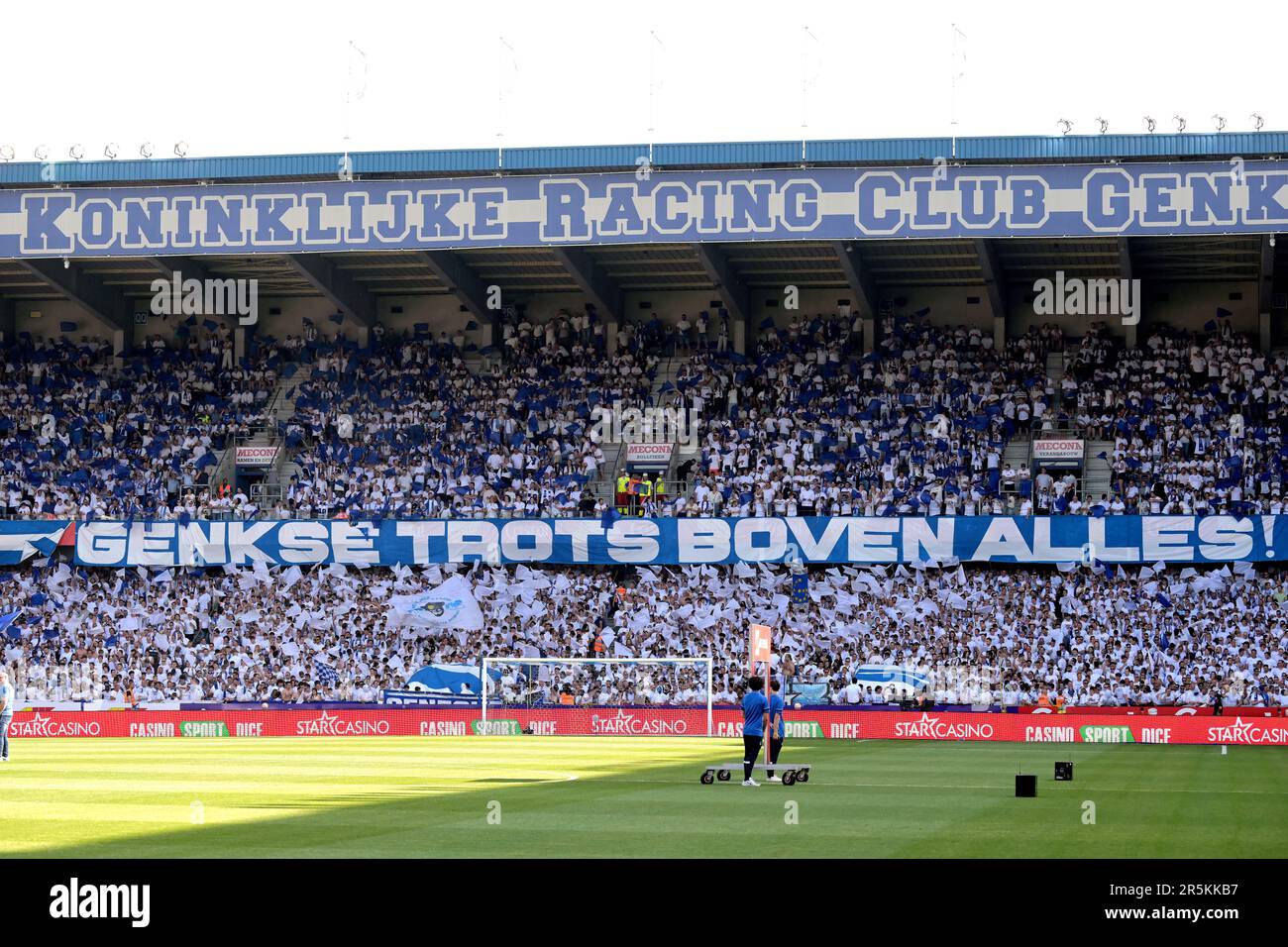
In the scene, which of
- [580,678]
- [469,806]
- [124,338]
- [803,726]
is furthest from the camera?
[124,338]

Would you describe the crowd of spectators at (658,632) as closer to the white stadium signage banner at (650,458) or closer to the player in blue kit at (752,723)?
the white stadium signage banner at (650,458)

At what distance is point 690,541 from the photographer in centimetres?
5397

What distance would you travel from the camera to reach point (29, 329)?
6631cm

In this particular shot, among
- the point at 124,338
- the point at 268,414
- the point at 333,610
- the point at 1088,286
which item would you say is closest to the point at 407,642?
the point at 333,610

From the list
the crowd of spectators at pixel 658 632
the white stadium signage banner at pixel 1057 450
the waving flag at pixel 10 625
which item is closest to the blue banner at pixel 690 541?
the crowd of spectators at pixel 658 632

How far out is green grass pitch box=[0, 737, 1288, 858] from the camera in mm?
18109

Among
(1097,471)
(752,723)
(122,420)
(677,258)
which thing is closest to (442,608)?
(677,258)

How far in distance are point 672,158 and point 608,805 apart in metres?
32.6

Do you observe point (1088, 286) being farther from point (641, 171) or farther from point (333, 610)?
point (333, 610)

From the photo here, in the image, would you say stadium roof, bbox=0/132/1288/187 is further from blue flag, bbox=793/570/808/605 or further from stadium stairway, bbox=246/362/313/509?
blue flag, bbox=793/570/808/605

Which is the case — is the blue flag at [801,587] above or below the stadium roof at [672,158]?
below

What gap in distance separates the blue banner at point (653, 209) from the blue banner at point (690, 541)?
8599 millimetres

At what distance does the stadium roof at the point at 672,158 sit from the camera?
165 ft

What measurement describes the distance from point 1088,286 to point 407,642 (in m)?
25.5
